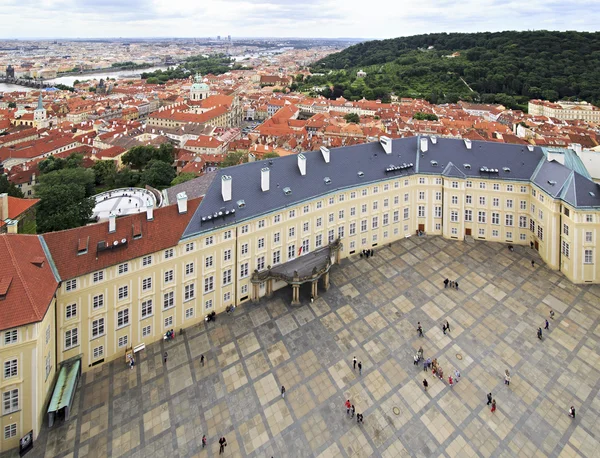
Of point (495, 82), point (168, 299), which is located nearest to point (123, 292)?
point (168, 299)

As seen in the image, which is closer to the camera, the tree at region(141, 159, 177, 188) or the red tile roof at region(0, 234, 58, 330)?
the red tile roof at region(0, 234, 58, 330)

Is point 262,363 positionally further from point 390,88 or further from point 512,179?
point 390,88

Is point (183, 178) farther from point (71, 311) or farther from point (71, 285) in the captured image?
point (71, 311)

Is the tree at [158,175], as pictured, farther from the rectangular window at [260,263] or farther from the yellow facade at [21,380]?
the yellow facade at [21,380]

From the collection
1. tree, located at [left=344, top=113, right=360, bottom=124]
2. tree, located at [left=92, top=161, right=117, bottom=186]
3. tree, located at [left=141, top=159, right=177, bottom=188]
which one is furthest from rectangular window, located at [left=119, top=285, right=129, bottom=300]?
tree, located at [left=344, top=113, right=360, bottom=124]

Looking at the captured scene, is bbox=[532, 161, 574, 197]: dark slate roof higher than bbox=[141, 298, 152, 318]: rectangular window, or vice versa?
bbox=[532, 161, 574, 197]: dark slate roof

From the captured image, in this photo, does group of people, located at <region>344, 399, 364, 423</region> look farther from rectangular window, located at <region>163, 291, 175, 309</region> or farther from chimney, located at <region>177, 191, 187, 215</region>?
chimney, located at <region>177, 191, 187, 215</region>

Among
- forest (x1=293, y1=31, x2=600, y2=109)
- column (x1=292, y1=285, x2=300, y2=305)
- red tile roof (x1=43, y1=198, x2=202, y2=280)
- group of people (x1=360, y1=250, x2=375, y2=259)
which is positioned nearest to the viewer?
red tile roof (x1=43, y1=198, x2=202, y2=280)
